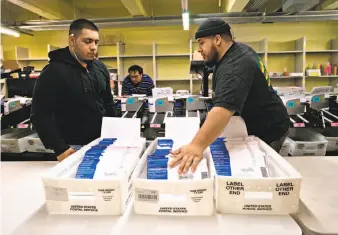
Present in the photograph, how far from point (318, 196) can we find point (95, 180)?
0.80 metres

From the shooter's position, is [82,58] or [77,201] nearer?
[77,201]

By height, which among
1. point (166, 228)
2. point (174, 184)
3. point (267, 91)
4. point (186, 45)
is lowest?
point (166, 228)

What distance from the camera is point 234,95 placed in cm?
124

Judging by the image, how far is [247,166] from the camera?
1.04 m

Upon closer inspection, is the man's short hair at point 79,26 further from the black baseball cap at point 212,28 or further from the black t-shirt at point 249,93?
the black t-shirt at point 249,93

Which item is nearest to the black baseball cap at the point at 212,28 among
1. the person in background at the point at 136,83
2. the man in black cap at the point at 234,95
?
the man in black cap at the point at 234,95

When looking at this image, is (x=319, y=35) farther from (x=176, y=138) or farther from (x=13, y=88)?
(x=176, y=138)

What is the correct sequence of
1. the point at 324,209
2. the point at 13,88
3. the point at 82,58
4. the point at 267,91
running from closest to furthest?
the point at 324,209, the point at 267,91, the point at 82,58, the point at 13,88

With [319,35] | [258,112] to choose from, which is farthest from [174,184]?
[319,35]

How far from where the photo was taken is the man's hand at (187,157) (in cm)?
101

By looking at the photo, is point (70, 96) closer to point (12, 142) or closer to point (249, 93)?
point (249, 93)

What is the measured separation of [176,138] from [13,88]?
3.49 meters

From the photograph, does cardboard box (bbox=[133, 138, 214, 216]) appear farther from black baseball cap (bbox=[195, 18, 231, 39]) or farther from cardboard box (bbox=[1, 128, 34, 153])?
cardboard box (bbox=[1, 128, 34, 153])

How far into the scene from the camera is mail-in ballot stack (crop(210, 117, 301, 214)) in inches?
35.6
